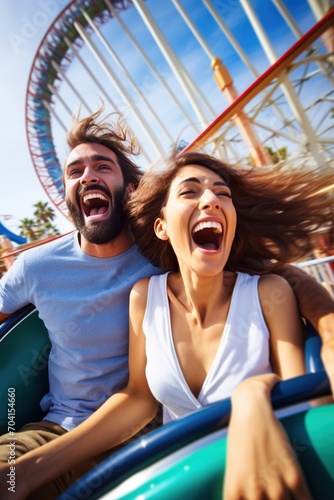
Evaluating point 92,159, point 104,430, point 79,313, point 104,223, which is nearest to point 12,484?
point 104,430

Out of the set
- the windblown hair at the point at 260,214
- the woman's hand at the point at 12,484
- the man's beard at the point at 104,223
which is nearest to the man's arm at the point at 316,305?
the windblown hair at the point at 260,214

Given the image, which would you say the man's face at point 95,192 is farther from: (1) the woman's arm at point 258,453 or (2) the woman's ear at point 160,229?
(1) the woman's arm at point 258,453

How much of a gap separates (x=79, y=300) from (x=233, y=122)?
2170 mm

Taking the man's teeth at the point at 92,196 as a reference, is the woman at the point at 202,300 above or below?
below

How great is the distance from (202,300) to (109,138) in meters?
0.73

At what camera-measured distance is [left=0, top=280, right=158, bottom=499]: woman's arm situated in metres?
0.87

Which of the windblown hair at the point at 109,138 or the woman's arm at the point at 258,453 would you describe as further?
the windblown hair at the point at 109,138

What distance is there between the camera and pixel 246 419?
0.52 meters

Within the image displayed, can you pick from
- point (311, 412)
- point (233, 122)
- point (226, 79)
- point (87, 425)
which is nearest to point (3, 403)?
point (87, 425)

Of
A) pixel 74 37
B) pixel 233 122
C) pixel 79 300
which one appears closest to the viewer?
pixel 79 300

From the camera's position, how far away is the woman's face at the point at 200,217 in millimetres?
901

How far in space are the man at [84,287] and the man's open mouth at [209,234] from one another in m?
0.19

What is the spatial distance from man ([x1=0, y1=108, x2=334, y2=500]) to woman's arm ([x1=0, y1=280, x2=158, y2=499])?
98mm

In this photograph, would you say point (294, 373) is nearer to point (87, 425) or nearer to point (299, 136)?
point (87, 425)
